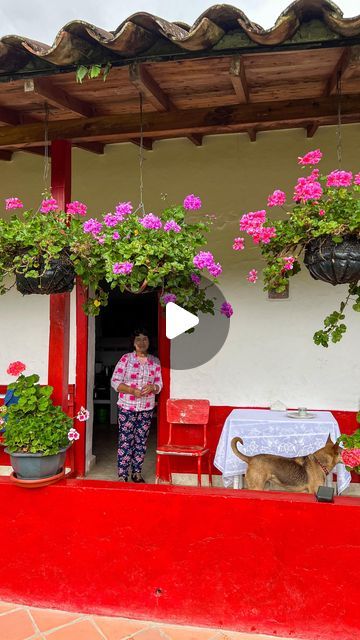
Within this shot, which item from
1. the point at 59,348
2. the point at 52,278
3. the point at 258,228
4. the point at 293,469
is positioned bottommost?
the point at 293,469

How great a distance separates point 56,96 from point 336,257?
205cm

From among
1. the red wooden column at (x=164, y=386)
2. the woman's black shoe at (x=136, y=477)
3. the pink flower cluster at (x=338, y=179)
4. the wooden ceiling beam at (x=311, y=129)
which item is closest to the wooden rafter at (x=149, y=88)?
the pink flower cluster at (x=338, y=179)

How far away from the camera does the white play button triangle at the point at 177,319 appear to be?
10.1ft

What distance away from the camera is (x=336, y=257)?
2.83m

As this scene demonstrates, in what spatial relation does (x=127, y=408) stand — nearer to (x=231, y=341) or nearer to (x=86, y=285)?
(x=231, y=341)

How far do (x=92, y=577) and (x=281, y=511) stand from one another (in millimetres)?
1223

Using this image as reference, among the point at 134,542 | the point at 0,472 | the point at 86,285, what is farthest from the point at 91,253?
the point at 0,472

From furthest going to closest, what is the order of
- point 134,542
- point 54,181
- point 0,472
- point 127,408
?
point 0,472
point 127,408
point 54,181
point 134,542

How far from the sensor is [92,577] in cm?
313

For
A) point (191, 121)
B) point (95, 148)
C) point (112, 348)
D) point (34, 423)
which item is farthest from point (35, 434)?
point (112, 348)

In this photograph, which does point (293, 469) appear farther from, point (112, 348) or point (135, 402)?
point (112, 348)

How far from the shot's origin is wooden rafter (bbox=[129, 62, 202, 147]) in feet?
9.38

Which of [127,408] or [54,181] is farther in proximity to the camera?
[127,408]

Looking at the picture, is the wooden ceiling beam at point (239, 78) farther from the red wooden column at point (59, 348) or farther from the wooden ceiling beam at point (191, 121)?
the red wooden column at point (59, 348)
